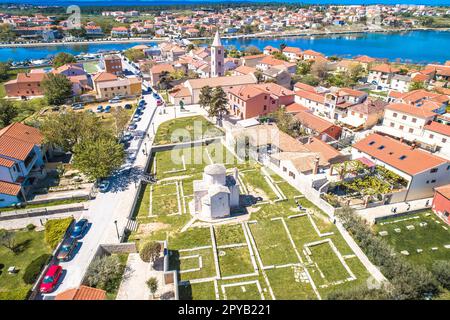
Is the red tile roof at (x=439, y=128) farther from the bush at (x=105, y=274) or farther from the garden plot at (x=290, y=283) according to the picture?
Answer: the bush at (x=105, y=274)

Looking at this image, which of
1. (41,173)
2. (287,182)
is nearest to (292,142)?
(287,182)

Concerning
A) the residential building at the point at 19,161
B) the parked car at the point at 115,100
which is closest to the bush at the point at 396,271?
the residential building at the point at 19,161

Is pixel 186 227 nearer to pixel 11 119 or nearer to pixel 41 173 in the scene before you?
pixel 41 173

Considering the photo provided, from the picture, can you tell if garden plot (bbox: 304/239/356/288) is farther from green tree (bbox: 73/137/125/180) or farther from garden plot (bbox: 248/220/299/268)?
green tree (bbox: 73/137/125/180)

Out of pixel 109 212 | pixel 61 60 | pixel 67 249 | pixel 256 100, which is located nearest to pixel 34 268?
pixel 67 249
